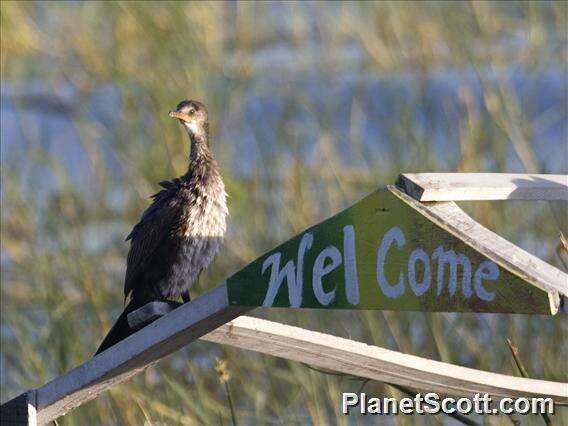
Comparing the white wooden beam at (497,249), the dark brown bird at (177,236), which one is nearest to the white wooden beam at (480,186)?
the white wooden beam at (497,249)

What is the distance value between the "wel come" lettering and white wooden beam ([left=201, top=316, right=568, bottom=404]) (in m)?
0.50

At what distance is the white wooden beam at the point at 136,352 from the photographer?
3.25m

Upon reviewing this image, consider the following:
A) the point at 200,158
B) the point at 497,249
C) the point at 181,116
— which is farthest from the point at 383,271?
the point at 181,116

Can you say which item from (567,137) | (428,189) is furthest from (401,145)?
(428,189)

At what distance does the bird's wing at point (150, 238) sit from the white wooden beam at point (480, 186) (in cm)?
160

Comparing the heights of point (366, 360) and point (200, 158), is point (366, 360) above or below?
below

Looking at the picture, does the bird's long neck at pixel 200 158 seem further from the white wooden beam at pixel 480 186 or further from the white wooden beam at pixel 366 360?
the white wooden beam at pixel 480 186

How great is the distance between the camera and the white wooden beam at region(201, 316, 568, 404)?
358 centimetres

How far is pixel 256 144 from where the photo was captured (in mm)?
6805

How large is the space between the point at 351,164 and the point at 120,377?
321 cm

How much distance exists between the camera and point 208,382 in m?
6.34

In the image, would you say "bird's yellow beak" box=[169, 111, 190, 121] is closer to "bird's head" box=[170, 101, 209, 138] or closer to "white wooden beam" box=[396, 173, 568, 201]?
"bird's head" box=[170, 101, 209, 138]

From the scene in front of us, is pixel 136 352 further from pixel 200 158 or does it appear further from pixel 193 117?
pixel 193 117

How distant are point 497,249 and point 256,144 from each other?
411cm
